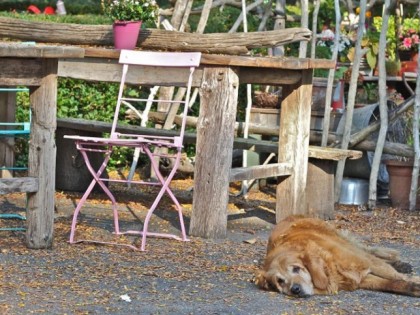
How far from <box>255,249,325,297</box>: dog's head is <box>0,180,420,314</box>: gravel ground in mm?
53

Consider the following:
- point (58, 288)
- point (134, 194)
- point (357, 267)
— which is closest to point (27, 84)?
point (58, 288)

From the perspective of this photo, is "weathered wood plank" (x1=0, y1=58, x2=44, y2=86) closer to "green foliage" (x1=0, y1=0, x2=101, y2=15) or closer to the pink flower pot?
the pink flower pot

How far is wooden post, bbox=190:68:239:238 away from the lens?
7.41m

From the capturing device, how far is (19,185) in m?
6.47

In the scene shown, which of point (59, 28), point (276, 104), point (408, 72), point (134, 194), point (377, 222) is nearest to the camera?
point (59, 28)

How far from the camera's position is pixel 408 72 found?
1152cm

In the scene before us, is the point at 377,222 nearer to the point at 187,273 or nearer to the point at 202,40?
the point at 202,40

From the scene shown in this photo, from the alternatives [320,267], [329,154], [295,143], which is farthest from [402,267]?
[329,154]

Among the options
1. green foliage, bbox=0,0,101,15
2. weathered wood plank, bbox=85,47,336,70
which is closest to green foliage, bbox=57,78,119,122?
weathered wood plank, bbox=85,47,336,70

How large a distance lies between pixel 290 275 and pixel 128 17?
3007mm

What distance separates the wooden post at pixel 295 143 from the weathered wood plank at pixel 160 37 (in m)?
0.56

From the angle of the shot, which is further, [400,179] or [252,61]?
[400,179]

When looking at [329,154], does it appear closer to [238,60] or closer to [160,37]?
[238,60]

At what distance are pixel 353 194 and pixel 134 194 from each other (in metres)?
2.11
